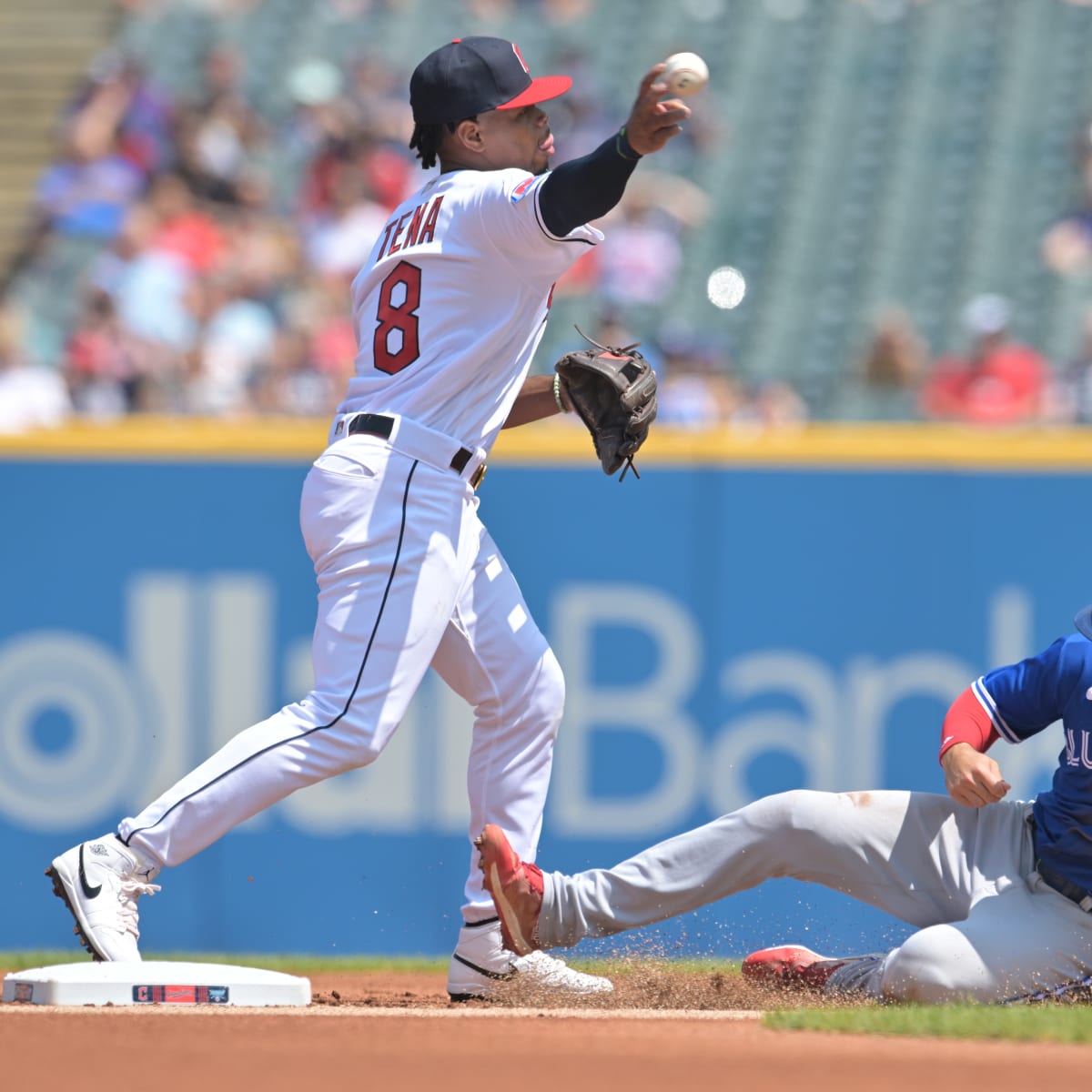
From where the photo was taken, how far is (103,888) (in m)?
4.03

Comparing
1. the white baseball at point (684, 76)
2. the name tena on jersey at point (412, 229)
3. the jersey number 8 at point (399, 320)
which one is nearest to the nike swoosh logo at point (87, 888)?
the jersey number 8 at point (399, 320)

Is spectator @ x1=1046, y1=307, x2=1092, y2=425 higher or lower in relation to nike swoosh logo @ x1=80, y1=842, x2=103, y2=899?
higher

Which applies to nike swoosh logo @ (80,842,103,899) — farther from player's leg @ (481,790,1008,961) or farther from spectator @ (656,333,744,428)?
spectator @ (656,333,744,428)

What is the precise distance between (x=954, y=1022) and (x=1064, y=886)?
50cm

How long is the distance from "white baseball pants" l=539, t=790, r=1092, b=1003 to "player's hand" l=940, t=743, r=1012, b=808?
14 cm

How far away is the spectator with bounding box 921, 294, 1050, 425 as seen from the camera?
848 cm

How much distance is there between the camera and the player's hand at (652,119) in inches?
150

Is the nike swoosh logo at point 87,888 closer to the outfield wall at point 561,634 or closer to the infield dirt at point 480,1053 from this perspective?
the infield dirt at point 480,1053

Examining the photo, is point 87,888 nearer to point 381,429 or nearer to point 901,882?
point 381,429

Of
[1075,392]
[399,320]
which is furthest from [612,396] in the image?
[1075,392]

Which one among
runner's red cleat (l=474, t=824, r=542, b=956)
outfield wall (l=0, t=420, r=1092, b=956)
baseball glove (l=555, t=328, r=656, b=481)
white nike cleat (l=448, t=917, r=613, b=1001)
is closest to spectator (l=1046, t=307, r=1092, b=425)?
outfield wall (l=0, t=420, r=1092, b=956)

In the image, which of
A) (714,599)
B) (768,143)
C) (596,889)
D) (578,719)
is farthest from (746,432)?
(768,143)

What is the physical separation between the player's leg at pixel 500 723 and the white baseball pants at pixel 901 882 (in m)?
0.36

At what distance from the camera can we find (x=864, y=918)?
6.08 metres
